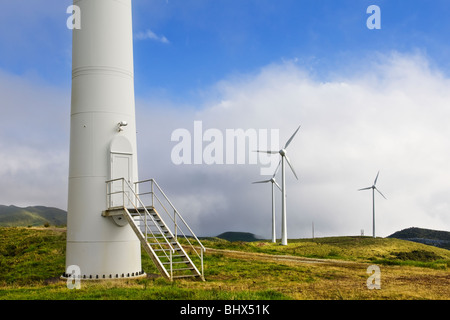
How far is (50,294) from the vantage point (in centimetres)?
1380

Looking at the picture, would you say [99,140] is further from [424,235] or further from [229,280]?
[424,235]

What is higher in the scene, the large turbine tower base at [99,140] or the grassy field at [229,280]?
the large turbine tower base at [99,140]

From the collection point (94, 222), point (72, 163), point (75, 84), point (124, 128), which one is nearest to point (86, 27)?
point (75, 84)

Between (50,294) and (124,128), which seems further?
(124,128)

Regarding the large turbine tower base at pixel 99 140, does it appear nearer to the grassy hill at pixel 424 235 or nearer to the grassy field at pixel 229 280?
the grassy field at pixel 229 280

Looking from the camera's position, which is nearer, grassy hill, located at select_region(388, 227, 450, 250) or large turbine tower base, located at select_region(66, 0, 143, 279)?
large turbine tower base, located at select_region(66, 0, 143, 279)

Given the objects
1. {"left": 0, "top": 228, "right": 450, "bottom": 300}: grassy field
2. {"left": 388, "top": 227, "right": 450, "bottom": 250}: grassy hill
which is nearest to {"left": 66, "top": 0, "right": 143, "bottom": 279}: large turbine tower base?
{"left": 0, "top": 228, "right": 450, "bottom": 300}: grassy field

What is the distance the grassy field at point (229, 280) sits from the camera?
13.0 m

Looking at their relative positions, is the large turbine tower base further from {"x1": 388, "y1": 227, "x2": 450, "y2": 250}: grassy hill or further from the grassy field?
{"x1": 388, "y1": 227, "x2": 450, "y2": 250}: grassy hill

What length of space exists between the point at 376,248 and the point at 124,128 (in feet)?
149

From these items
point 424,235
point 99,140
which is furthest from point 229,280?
point 424,235

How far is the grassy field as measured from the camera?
13.0 metres

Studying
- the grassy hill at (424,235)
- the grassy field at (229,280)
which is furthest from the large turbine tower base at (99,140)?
the grassy hill at (424,235)
